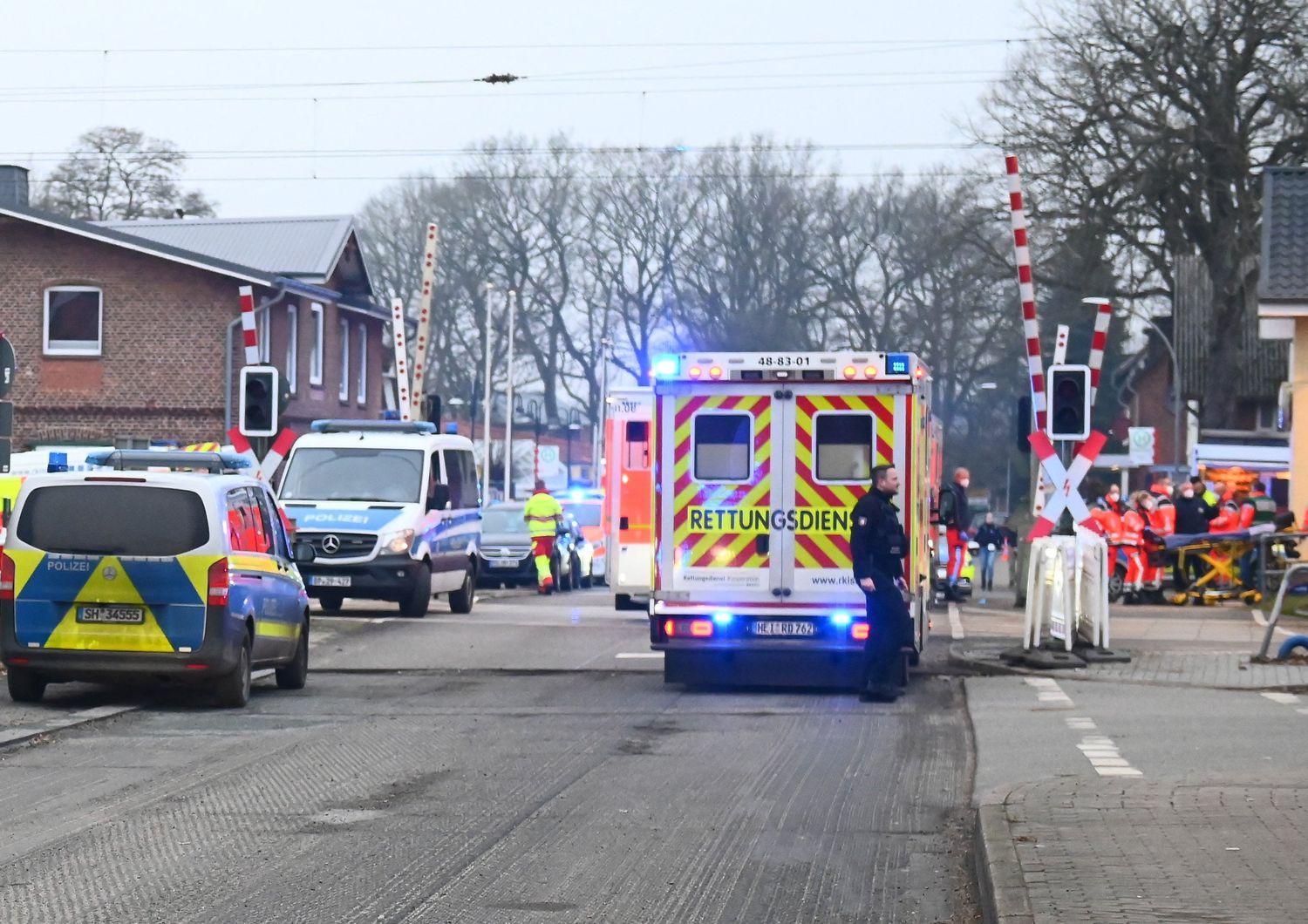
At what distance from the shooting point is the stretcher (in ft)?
99.0

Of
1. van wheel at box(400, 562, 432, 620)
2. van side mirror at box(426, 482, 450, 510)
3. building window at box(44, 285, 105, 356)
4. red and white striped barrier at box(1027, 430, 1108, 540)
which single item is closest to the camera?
red and white striped barrier at box(1027, 430, 1108, 540)

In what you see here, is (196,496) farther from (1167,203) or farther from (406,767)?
(1167,203)

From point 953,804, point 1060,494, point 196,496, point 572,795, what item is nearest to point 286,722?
point 196,496

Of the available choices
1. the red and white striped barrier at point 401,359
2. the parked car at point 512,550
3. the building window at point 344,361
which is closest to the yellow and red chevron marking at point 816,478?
the red and white striped barrier at point 401,359

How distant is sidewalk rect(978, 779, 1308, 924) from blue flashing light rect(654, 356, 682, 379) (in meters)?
6.60

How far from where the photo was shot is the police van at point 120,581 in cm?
1400

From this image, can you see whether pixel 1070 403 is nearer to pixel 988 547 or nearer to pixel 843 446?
pixel 843 446

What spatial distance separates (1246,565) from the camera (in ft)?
99.1

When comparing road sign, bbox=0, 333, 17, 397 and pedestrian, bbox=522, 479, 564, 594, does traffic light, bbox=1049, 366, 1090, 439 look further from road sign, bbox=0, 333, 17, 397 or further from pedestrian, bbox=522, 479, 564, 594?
pedestrian, bbox=522, 479, 564, 594

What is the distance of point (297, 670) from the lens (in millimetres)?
16281

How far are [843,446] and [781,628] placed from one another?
1.49 meters

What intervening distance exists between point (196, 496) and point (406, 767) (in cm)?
354

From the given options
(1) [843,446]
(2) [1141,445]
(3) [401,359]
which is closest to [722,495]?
(1) [843,446]

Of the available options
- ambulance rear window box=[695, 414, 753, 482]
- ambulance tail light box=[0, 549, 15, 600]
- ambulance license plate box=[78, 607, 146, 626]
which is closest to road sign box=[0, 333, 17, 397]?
ambulance tail light box=[0, 549, 15, 600]
